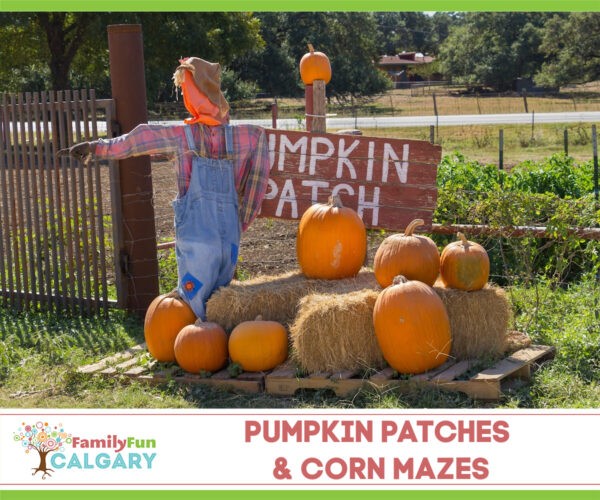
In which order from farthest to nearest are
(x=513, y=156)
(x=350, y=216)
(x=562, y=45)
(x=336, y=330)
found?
(x=562, y=45)
(x=513, y=156)
(x=350, y=216)
(x=336, y=330)

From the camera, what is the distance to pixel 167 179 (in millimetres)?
Result: 16906

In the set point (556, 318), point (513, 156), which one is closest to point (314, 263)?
point (556, 318)

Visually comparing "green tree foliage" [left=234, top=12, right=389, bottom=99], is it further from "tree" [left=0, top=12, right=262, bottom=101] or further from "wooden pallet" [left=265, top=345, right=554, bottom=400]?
"wooden pallet" [left=265, top=345, right=554, bottom=400]

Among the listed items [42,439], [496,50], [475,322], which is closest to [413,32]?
[496,50]

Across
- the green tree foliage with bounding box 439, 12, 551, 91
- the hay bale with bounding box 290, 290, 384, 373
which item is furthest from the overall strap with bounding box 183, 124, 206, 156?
the green tree foliage with bounding box 439, 12, 551, 91

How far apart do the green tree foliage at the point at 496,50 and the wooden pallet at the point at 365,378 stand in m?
59.2

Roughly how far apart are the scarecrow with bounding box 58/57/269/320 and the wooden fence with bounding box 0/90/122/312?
4.47ft

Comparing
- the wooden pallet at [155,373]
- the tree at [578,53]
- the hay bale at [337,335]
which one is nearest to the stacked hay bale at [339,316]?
the hay bale at [337,335]

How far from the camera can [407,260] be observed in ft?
18.2

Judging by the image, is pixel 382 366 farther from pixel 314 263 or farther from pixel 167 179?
pixel 167 179

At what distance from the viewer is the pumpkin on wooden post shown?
6605 millimetres

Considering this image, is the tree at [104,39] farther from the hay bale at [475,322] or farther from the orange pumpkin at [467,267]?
the hay bale at [475,322]

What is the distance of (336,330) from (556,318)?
2.05 meters

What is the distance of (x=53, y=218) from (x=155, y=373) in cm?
266
